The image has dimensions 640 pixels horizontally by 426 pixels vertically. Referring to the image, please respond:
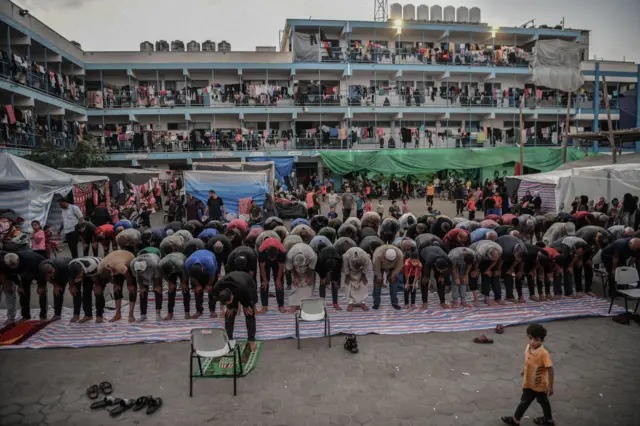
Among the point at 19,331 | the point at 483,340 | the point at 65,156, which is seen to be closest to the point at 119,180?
the point at 65,156

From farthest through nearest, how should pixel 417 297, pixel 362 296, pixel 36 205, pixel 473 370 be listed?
pixel 36 205, pixel 417 297, pixel 362 296, pixel 473 370

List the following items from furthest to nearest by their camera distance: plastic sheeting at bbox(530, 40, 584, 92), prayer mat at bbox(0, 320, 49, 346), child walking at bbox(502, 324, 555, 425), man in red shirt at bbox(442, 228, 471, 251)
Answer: plastic sheeting at bbox(530, 40, 584, 92)
man in red shirt at bbox(442, 228, 471, 251)
prayer mat at bbox(0, 320, 49, 346)
child walking at bbox(502, 324, 555, 425)

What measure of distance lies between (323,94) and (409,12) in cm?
928

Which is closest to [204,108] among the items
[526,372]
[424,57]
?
[424,57]

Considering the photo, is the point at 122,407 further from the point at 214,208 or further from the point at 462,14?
the point at 462,14

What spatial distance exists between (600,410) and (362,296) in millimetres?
4085

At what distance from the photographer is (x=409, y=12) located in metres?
30.8

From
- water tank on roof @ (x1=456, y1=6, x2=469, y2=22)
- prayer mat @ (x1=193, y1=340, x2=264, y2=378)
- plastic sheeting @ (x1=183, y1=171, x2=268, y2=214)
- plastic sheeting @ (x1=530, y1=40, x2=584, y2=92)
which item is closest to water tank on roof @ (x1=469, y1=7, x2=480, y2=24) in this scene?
water tank on roof @ (x1=456, y1=6, x2=469, y2=22)

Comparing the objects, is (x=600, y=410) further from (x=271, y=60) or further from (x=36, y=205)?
(x=271, y=60)

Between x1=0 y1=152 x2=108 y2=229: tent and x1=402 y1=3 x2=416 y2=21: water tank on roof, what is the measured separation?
26368 mm

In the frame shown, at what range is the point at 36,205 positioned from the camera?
12305mm

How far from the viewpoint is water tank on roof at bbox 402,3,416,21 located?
1208 inches

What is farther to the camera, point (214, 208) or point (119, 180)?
point (119, 180)

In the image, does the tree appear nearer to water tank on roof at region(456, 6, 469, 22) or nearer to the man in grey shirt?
the man in grey shirt
